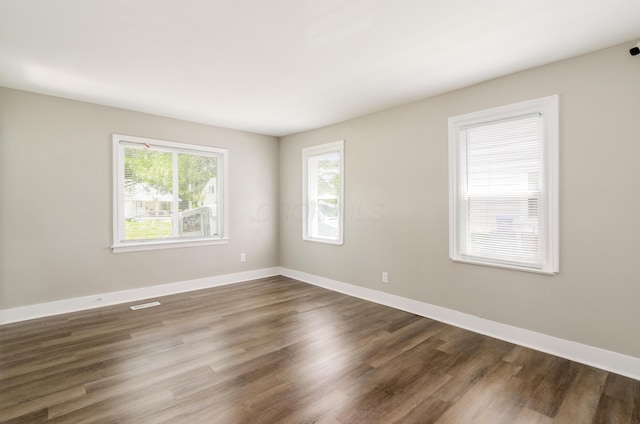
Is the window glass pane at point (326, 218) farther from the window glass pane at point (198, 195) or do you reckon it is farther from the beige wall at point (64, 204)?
the beige wall at point (64, 204)

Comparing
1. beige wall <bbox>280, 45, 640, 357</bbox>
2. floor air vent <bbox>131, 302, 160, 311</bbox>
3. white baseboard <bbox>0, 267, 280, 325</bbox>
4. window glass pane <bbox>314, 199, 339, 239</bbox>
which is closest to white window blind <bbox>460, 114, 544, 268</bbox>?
beige wall <bbox>280, 45, 640, 357</bbox>

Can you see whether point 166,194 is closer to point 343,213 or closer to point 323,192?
point 323,192

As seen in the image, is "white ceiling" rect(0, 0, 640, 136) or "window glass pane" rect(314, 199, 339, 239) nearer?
"white ceiling" rect(0, 0, 640, 136)

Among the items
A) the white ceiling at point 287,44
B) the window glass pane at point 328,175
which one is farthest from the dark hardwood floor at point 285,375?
the white ceiling at point 287,44

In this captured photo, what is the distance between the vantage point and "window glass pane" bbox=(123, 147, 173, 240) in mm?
4282

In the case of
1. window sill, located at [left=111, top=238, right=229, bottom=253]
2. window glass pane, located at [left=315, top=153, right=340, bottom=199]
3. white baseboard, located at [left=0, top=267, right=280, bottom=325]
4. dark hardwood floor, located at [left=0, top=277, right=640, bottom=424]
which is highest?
window glass pane, located at [left=315, top=153, right=340, bottom=199]

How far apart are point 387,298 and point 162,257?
329 centimetres

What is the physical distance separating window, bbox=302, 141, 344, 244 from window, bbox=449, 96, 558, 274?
180 centimetres

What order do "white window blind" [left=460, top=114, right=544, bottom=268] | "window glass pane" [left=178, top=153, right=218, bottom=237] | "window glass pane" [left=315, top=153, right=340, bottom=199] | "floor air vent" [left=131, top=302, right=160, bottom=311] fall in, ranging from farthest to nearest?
"window glass pane" [left=315, top=153, right=340, bottom=199]
"window glass pane" [left=178, top=153, right=218, bottom=237]
"floor air vent" [left=131, top=302, right=160, bottom=311]
"white window blind" [left=460, top=114, right=544, bottom=268]

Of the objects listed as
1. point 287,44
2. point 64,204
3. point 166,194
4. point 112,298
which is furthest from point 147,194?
point 287,44

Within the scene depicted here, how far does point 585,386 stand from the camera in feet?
7.39

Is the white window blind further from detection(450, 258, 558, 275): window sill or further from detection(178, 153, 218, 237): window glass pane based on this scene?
detection(178, 153, 218, 237): window glass pane

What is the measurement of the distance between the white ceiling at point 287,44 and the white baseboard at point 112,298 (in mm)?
2513

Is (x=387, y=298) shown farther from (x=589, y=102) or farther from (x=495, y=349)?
(x=589, y=102)
